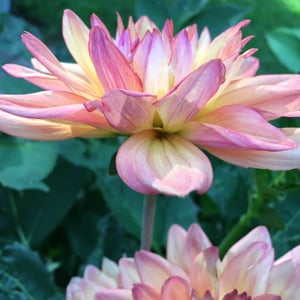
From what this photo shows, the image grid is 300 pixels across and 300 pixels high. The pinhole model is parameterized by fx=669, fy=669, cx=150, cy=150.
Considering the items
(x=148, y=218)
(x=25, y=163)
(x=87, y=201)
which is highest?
(x=148, y=218)

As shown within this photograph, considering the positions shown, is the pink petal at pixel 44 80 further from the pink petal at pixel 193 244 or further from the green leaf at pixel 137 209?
the green leaf at pixel 137 209

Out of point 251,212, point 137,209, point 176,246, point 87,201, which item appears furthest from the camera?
point 87,201

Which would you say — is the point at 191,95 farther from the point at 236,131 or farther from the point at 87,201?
the point at 87,201

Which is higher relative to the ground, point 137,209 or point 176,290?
point 176,290

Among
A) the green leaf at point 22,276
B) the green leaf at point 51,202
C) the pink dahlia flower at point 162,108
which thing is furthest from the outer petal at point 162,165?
the green leaf at point 51,202

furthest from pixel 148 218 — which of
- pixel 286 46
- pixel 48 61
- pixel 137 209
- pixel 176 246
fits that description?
pixel 286 46

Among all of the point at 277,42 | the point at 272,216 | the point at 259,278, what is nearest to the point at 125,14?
the point at 277,42

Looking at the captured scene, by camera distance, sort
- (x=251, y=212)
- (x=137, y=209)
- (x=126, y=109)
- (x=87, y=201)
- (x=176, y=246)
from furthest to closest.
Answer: (x=87, y=201), (x=137, y=209), (x=251, y=212), (x=176, y=246), (x=126, y=109)
